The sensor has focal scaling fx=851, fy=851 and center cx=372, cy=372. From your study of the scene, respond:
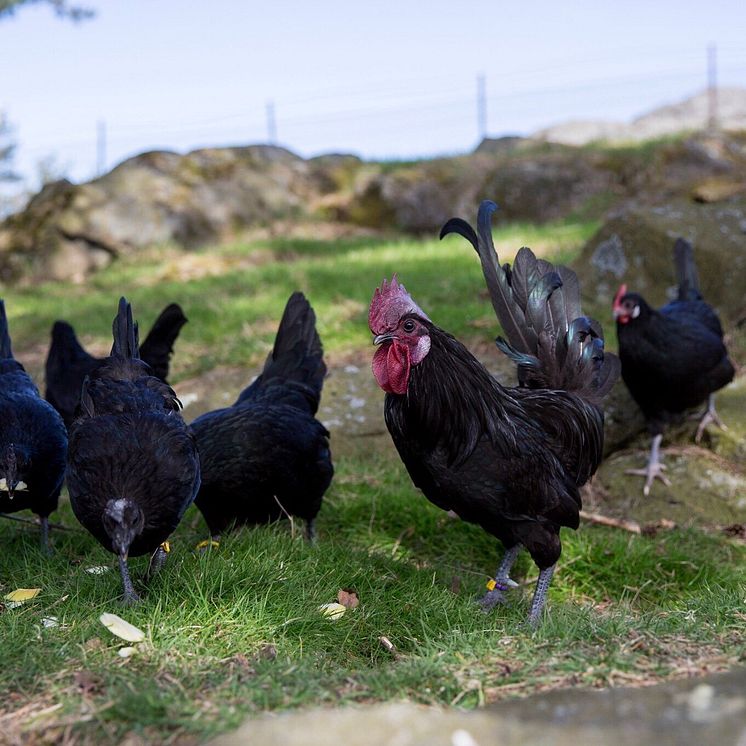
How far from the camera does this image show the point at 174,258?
14.5 m

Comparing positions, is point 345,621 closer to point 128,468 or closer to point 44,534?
point 128,468

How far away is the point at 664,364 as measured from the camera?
6418mm

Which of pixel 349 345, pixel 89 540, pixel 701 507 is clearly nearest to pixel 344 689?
pixel 89 540

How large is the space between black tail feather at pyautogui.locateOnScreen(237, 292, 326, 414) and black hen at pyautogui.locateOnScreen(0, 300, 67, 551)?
1.25 m

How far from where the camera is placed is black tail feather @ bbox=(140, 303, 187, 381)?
6.11 m

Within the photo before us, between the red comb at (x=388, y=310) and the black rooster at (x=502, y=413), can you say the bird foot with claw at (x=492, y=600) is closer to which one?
the black rooster at (x=502, y=413)

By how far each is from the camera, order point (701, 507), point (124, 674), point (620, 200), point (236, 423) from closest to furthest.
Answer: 1. point (124, 674)
2. point (236, 423)
3. point (701, 507)
4. point (620, 200)

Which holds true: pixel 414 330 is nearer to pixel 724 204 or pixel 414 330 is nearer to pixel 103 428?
pixel 103 428

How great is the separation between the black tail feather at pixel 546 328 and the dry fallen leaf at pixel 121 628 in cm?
238

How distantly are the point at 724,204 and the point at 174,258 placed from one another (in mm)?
8947

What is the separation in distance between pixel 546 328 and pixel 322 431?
1.55 m

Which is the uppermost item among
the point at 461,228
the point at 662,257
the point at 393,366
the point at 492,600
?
the point at 461,228

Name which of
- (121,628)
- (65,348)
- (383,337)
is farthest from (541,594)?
(65,348)

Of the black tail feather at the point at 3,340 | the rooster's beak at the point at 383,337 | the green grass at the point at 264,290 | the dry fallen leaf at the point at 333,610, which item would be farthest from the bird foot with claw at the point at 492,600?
the green grass at the point at 264,290
